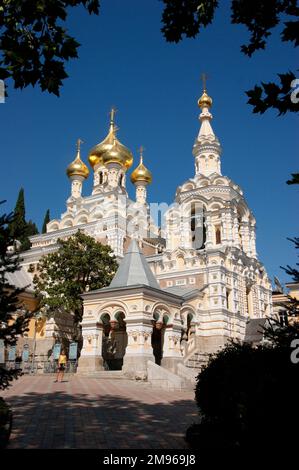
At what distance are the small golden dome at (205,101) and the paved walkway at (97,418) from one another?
32.0 m

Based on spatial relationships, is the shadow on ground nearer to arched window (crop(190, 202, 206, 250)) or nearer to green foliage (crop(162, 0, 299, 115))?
green foliage (crop(162, 0, 299, 115))

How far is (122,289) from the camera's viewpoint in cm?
2120

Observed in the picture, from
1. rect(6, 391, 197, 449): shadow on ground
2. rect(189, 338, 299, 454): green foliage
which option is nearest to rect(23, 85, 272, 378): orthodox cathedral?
rect(6, 391, 197, 449): shadow on ground

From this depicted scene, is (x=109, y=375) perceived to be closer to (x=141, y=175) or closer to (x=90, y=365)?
(x=90, y=365)

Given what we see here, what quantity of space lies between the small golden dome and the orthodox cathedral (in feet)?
0.32

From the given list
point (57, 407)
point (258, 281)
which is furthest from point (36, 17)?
point (258, 281)

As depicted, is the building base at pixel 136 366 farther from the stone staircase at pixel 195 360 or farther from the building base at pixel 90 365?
the stone staircase at pixel 195 360

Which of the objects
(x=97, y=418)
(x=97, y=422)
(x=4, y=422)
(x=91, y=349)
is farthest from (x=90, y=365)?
(x=4, y=422)

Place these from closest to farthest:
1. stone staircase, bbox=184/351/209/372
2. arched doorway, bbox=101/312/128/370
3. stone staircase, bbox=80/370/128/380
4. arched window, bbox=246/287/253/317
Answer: stone staircase, bbox=80/370/128/380 < stone staircase, bbox=184/351/209/372 < arched doorway, bbox=101/312/128/370 < arched window, bbox=246/287/253/317

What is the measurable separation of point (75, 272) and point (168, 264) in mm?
9249

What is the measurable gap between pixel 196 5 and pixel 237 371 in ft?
16.0

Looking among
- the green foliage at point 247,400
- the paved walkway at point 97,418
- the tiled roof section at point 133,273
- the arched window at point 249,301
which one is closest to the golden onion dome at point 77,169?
the arched window at point 249,301

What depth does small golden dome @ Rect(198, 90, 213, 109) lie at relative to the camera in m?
41.2
